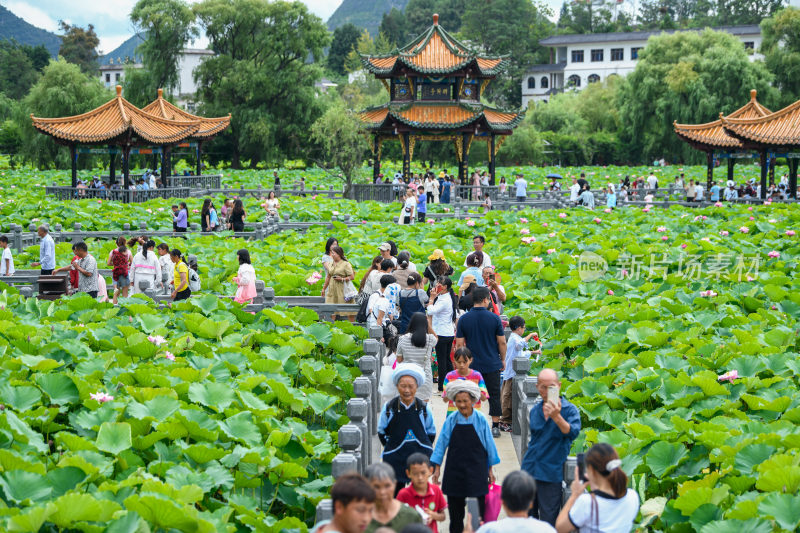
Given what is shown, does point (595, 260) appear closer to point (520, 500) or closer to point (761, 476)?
point (761, 476)

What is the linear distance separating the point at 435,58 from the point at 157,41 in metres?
17.1

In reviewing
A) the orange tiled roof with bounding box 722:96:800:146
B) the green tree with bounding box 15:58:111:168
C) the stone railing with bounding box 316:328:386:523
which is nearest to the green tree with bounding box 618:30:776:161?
the orange tiled roof with bounding box 722:96:800:146

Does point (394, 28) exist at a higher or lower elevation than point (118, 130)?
higher

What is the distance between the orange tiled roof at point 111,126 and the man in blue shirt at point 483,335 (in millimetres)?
22021

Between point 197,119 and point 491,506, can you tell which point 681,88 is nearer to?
Result: point 197,119

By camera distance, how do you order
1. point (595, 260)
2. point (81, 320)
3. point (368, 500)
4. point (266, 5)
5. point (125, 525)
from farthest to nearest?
point (266, 5) < point (595, 260) < point (81, 320) < point (125, 525) < point (368, 500)

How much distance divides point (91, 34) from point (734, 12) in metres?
63.2

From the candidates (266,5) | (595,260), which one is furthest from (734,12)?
(595,260)

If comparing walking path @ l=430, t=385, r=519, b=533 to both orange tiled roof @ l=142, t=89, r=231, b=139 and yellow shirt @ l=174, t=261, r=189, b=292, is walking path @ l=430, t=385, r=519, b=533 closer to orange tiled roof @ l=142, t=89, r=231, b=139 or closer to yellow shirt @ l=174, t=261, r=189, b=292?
yellow shirt @ l=174, t=261, r=189, b=292

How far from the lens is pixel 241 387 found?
727cm

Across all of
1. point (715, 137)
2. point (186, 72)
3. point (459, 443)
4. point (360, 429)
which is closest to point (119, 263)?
point (360, 429)

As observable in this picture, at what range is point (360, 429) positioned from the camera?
20.2 feet

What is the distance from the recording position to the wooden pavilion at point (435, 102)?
29719 mm

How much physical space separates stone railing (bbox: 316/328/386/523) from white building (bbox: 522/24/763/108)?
230ft
